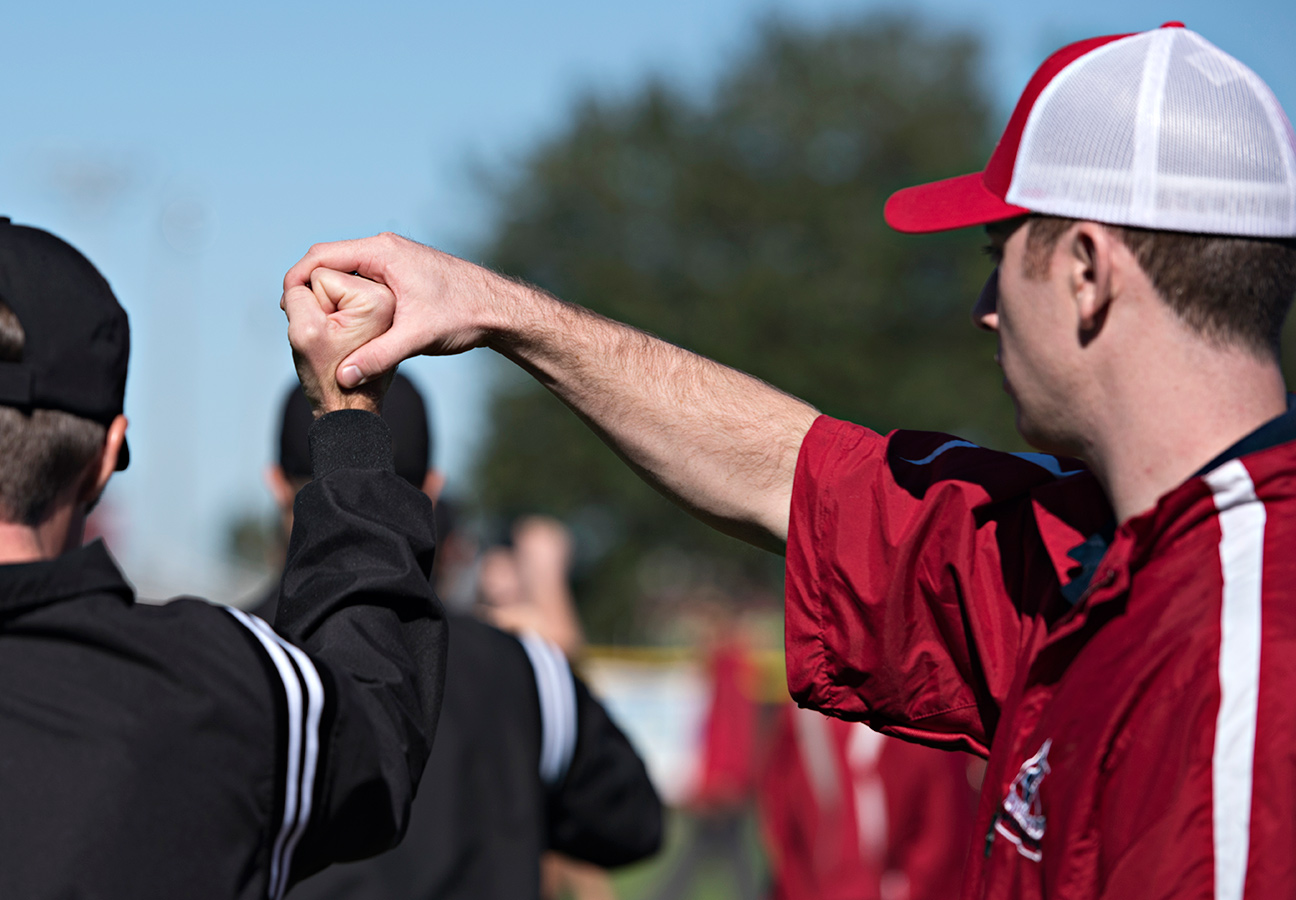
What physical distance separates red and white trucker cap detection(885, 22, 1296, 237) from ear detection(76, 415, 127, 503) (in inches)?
47.4

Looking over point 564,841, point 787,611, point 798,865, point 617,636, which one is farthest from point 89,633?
point 617,636

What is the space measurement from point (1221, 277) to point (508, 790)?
1.82m

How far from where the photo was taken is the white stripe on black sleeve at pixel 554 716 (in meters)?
2.92

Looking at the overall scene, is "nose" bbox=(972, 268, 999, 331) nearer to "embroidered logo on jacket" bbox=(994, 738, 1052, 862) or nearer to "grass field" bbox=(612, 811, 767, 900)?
"embroidered logo on jacket" bbox=(994, 738, 1052, 862)

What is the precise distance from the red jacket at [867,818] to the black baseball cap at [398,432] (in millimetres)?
3487

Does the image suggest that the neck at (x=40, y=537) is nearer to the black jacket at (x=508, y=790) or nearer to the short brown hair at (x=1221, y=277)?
the black jacket at (x=508, y=790)

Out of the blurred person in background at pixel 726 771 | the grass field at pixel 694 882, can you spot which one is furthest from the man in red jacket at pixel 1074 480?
the blurred person in background at pixel 726 771

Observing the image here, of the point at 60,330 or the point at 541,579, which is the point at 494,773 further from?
the point at 541,579

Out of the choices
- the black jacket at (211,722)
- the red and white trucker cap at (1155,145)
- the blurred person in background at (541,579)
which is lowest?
the blurred person in background at (541,579)

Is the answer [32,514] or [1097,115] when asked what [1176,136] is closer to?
[1097,115]

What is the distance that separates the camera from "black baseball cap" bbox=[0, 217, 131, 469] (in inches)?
68.3

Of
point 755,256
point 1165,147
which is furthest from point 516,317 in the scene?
point 755,256

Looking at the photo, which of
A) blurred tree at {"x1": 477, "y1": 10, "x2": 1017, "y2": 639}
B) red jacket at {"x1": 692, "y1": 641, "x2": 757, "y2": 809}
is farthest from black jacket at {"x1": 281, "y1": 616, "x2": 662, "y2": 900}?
blurred tree at {"x1": 477, "y1": 10, "x2": 1017, "y2": 639}

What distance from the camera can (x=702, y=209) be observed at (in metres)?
39.5
